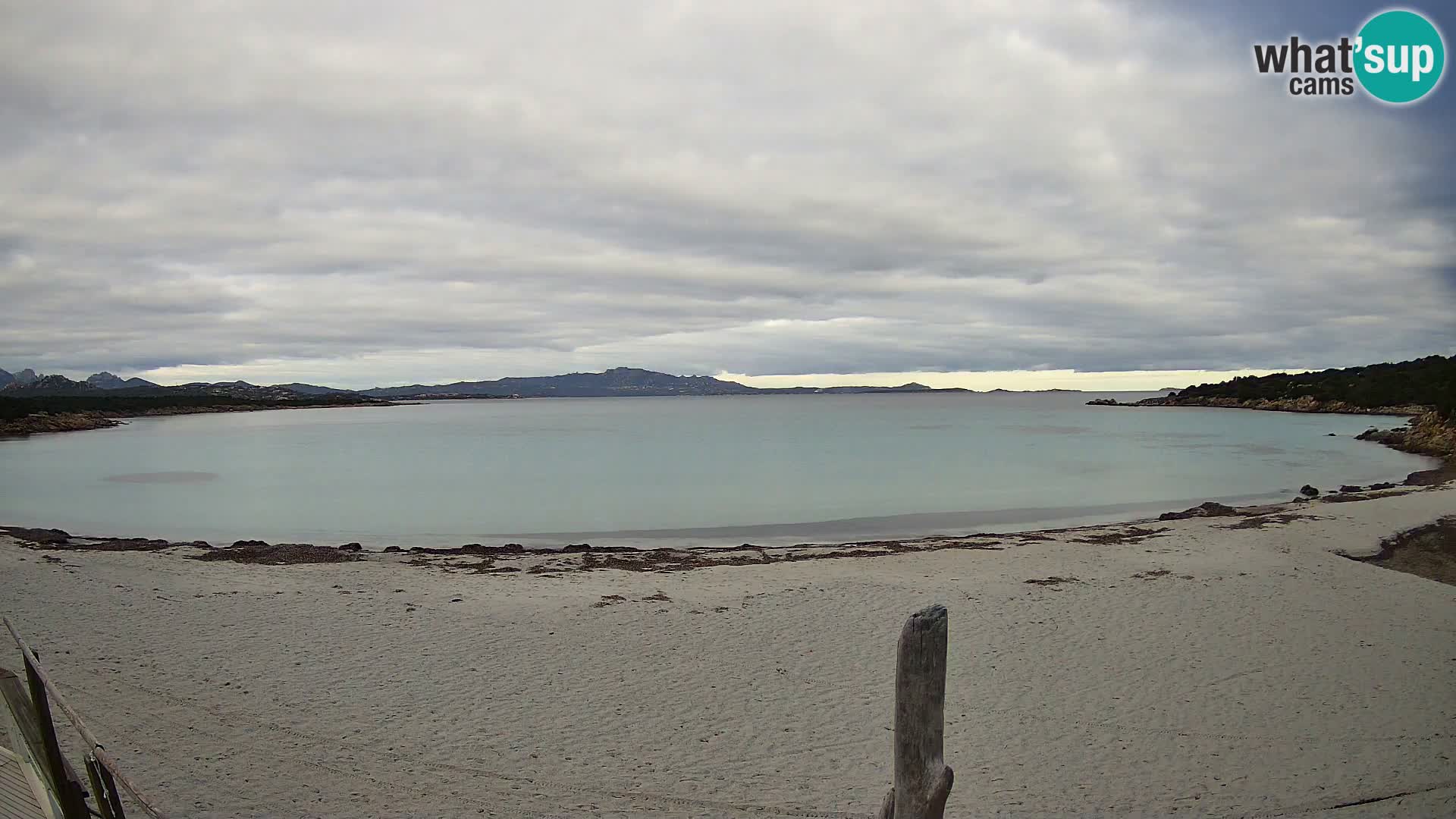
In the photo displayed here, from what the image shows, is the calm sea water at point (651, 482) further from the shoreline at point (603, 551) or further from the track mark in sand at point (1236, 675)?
the track mark in sand at point (1236, 675)

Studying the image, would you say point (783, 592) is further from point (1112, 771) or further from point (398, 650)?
point (1112, 771)

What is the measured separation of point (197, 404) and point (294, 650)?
471 feet

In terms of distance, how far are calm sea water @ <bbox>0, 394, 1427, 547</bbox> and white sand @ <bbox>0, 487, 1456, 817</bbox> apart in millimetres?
9618

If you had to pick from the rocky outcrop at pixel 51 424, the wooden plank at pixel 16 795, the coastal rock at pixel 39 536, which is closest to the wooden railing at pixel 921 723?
the wooden plank at pixel 16 795

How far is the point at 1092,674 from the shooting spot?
8578 mm

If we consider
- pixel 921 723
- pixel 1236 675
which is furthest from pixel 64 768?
pixel 1236 675

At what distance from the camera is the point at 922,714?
3635mm

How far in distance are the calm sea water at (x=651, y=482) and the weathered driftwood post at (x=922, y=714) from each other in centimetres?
1695

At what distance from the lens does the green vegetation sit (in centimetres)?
4494

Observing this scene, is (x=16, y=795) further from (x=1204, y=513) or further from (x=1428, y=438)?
(x=1428, y=438)

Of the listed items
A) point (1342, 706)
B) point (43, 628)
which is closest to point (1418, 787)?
point (1342, 706)

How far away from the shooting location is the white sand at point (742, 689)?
604 cm

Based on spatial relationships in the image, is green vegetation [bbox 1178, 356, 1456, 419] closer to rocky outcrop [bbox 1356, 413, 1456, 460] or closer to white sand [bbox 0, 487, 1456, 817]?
rocky outcrop [bbox 1356, 413, 1456, 460]

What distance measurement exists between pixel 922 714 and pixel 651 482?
32.4m
